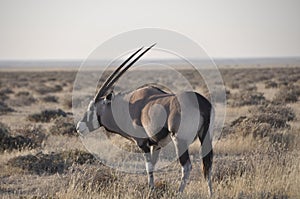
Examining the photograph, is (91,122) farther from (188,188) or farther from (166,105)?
(188,188)

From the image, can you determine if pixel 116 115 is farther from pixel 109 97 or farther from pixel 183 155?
pixel 183 155

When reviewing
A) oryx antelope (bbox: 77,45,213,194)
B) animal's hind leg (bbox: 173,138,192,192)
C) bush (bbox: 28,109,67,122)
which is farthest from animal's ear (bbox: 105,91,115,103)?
bush (bbox: 28,109,67,122)

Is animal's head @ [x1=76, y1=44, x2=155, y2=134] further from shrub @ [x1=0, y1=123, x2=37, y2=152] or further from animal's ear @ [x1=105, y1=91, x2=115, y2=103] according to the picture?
shrub @ [x1=0, y1=123, x2=37, y2=152]

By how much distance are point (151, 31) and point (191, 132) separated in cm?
258

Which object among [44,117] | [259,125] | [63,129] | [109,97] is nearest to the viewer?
[109,97]

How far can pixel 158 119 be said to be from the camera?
721 centimetres

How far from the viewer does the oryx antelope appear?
277 inches

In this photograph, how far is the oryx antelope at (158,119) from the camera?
702cm

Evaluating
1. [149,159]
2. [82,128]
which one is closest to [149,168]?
[149,159]

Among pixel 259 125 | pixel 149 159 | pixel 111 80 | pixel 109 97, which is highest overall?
pixel 111 80

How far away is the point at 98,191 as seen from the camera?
7641mm

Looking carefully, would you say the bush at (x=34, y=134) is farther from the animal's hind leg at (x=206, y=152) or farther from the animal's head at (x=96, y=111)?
the animal's hind leg at (x=206, y=152)

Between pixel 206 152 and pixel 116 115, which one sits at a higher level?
pixel 116 115

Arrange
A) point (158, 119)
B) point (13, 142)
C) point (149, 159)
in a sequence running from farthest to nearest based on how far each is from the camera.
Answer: point (13, 142) < point (149, 159) < point (158, 119)
